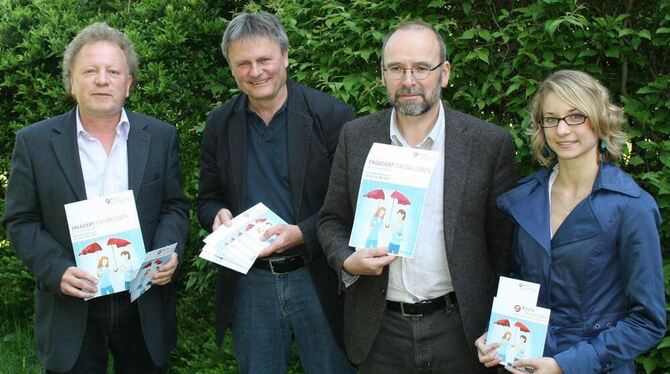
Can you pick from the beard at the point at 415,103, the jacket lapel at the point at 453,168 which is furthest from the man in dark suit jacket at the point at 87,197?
the jacket lapel at the point at 453,168

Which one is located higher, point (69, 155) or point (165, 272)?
point (69, 155)

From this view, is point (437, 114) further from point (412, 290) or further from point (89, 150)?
point (89, 150)

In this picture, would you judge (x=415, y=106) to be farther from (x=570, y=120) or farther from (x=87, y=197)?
(x=87, y=197)

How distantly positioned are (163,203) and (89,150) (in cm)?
49

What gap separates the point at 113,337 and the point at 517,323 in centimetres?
210

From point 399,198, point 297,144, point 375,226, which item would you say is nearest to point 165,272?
point 297,144

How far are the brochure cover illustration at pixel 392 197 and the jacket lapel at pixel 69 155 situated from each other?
4.66ft

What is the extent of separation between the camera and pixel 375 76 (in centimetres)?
422

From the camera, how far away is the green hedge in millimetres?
3553

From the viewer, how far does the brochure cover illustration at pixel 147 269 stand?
356cm

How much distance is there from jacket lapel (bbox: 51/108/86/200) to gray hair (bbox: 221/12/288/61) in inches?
36.1

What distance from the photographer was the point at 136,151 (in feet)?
12.5

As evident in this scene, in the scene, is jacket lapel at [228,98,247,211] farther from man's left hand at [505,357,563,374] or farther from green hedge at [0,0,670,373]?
man's left hand at [505,357,563,374]

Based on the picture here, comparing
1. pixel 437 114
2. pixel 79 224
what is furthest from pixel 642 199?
pixel 79 224
